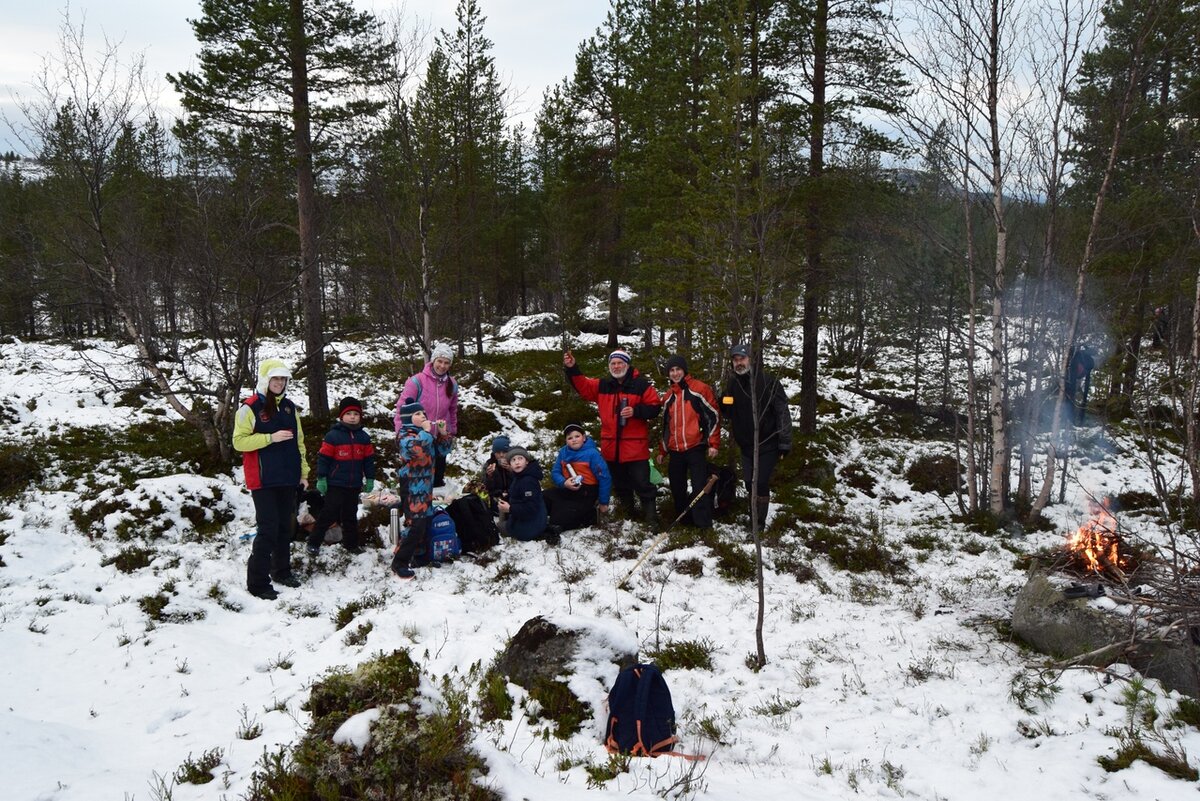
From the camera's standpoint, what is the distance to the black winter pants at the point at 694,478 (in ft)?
26.8

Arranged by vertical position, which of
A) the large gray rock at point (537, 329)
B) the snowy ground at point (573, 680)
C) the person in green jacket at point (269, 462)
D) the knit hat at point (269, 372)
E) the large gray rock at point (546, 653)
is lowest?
the snowy ground at point (573, 680)

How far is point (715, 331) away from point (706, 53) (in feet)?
32.2

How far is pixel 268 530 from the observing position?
6176mm

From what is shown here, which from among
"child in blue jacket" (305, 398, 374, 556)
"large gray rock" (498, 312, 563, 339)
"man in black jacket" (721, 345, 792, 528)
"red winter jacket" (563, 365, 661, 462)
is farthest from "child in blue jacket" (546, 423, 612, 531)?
"large gray rock" (498, 312, 563, 339)

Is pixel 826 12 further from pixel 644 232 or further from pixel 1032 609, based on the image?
pixel 1032 609

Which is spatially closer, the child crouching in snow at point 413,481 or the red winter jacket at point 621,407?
the child crouching in snow at point 413,481

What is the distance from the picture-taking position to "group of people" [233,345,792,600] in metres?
6.31

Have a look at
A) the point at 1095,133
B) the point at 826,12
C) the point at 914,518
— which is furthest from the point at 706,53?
the point at 914,518

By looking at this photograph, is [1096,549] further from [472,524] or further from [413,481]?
[413,481]

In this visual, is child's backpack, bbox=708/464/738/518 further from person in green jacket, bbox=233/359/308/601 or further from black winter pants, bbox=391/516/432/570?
person in green jacket, bbox=233/359/308/601

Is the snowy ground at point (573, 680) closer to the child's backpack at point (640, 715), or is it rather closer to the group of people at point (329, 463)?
the child's backpack at point (640, 715)

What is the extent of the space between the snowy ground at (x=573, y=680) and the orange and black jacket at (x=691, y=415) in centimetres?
144

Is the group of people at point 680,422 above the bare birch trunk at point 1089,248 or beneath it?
beneath

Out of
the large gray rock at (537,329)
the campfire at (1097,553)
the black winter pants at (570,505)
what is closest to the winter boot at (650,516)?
the black winter pants at (570,505)
